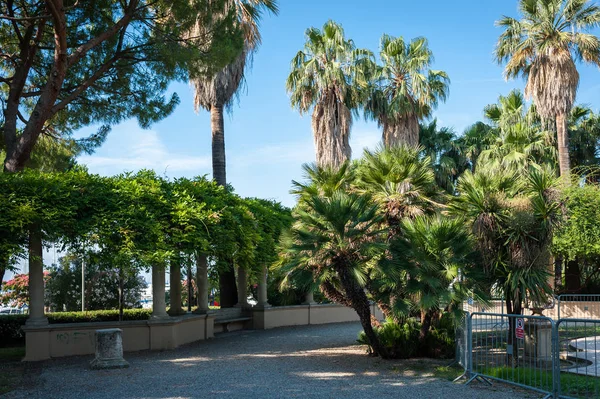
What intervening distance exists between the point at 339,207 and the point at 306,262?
128cm

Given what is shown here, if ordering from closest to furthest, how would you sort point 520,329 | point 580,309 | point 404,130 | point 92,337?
point 520,329
point 92,337
point 580,309
point 404,130

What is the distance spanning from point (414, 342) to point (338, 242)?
3.28m

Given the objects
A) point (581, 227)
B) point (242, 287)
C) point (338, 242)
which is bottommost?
point (242, 287)

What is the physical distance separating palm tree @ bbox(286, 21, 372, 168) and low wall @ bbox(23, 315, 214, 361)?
1093cm

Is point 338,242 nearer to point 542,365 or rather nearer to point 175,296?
point 542,365

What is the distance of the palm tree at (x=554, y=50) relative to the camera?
24250 mm

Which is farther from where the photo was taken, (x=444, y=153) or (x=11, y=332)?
(x=444, y=153)

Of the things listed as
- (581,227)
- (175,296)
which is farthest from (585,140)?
(175,296)

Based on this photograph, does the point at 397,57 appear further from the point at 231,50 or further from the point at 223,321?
the point at 223,321

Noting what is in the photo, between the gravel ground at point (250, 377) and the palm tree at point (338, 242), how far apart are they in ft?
5.70

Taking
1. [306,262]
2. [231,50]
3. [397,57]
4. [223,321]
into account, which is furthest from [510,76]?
[306,262]

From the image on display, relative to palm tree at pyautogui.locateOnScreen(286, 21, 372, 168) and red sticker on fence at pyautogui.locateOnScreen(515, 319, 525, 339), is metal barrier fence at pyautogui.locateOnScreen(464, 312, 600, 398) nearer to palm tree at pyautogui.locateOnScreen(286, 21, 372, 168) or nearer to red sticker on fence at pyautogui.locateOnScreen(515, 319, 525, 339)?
red sticker on fence at pyautogui.locateOnScreen(515, 319, 525, 339)

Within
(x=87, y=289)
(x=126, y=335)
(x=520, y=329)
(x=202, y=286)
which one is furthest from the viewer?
(x=87, y=289)

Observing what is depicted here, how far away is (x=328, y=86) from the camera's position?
24.7 meters
